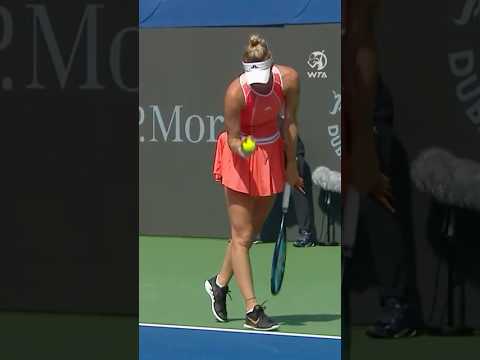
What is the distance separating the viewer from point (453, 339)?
561 centimetres

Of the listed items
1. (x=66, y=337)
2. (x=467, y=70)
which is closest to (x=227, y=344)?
(x=66, y=337)

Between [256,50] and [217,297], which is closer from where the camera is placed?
[256,50]

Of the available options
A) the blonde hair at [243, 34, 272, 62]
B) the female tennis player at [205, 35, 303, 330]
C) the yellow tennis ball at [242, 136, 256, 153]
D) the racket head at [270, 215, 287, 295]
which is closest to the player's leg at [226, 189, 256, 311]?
the female tennis player at [205, 35, 303, 330]

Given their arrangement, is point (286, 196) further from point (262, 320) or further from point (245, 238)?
point (262, 320)

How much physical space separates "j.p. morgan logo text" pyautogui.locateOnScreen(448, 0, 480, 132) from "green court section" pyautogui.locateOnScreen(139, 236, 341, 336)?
1.01 m

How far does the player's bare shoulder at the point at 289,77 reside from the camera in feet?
18.0

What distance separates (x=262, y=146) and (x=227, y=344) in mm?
1094

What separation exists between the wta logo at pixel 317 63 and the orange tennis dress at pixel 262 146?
18 cm

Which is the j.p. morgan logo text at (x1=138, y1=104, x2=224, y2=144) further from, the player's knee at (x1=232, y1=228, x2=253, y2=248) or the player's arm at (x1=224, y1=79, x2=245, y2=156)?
the player's knee at (x1=232, y1=228, x2=253, y2=248)

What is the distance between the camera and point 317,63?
5414 millimetres

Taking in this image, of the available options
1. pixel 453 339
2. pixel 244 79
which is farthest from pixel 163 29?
pixel 453 339

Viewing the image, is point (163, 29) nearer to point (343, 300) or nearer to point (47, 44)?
point (47, 44)

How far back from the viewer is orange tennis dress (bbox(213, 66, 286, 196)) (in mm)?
5527

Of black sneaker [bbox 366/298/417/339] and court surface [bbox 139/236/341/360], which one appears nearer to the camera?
court surface [bbox 139/236/341/360]
